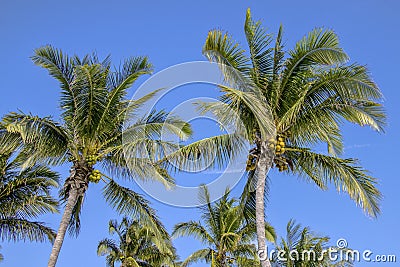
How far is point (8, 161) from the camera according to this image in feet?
56.6

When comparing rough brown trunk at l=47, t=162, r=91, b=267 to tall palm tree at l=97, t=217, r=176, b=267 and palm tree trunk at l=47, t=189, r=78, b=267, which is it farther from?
tall palm tree at l=97, t=217, r=176, b=267

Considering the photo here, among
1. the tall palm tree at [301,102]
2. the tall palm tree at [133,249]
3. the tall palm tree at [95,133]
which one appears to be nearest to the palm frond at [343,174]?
the tall palm tree at [301,102]

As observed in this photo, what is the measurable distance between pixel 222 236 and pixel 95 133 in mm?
8303

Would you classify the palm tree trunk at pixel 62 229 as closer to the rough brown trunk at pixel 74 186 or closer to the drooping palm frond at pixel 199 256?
the rough brown trunk at pixel 74 186

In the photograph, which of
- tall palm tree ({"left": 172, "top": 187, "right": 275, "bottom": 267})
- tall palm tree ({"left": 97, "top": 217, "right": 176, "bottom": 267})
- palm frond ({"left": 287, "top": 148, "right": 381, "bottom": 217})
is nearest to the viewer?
palm frond ({"left": 287, "top": 148, "right": 381, "bottom": 217})

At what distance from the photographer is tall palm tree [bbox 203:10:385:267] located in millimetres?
11688

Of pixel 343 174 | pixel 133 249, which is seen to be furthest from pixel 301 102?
pixel 133 249

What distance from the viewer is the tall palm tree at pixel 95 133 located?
13.7 m

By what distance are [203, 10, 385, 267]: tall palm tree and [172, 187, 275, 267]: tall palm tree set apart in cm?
789

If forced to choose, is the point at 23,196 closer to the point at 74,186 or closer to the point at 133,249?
the point at 74,186

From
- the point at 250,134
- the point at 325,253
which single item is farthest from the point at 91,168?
the point at 325,253

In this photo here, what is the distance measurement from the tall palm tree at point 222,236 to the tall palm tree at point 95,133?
19.6 feet

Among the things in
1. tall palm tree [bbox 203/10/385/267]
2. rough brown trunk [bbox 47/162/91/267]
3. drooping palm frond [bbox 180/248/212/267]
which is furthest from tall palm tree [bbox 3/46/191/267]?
drooping palm frond [bbox 180/248/212/267]

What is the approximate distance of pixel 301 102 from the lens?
39.1ft
